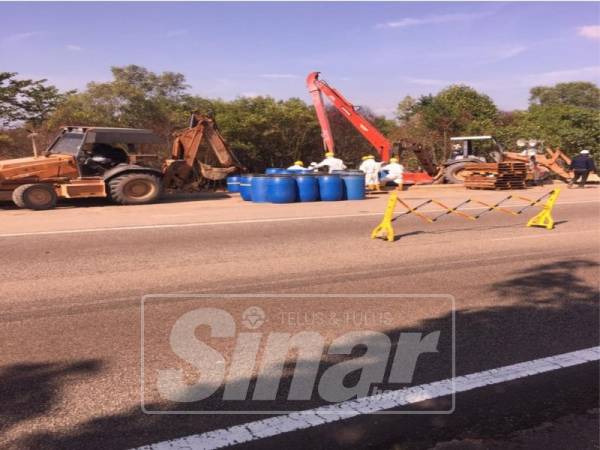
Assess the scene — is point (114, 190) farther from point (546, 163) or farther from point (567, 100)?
point (567, 100)

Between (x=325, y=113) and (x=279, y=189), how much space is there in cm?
675

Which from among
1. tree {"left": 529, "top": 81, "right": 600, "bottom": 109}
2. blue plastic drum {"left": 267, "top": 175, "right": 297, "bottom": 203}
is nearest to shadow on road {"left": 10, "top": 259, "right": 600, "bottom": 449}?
blue plastic drum {"left": 267, "top": 175, "right": 297, "bottom": 203}

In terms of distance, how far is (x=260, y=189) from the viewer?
16391mm

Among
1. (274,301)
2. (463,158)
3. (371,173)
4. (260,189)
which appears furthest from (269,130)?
(274,301)

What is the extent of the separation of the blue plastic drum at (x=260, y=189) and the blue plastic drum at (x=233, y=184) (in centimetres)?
252

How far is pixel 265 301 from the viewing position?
18.6 feet

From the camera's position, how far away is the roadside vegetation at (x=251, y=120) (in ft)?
70.7

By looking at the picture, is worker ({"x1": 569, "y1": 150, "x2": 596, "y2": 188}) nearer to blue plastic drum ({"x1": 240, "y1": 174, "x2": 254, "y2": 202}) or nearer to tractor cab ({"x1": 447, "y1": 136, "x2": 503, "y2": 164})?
tractor cab ({"x1": 447, "y1": 136, "x2": 503, "y2": 164})

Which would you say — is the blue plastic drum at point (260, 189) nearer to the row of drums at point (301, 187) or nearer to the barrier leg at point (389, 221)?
the row of drums at point (301, 187)

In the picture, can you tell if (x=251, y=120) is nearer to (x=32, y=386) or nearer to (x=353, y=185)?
(x=353, y=185)

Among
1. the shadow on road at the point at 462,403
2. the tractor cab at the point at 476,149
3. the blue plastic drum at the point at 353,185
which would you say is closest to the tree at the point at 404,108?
the tractor cab at the point at 476,149

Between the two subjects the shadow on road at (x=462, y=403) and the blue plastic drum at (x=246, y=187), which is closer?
the shadow on road at (x=462, y=403)

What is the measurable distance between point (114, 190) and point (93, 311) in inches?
407

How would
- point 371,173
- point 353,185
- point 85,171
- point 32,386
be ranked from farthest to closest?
point 371,173, point 353,185, point 85,171, point 32,386
